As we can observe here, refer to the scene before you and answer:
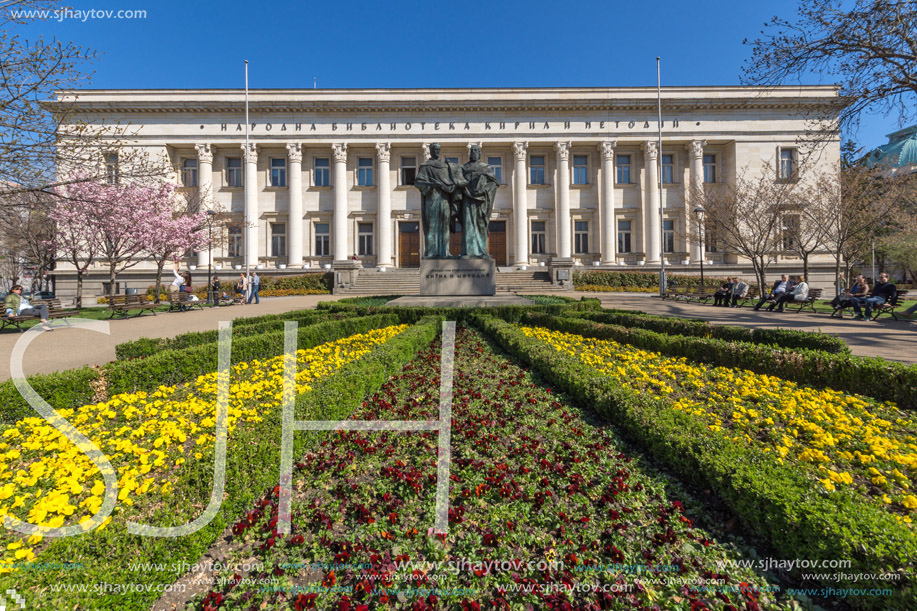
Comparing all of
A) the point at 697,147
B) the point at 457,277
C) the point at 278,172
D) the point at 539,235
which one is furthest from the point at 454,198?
the point at 697,147

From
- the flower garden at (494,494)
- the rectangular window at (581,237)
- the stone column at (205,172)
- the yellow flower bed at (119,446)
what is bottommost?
the flower garden at (494,494)

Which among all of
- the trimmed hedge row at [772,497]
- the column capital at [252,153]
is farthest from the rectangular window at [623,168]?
the trimmed hedge row at [772,497]

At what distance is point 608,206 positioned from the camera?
3100 centimetres

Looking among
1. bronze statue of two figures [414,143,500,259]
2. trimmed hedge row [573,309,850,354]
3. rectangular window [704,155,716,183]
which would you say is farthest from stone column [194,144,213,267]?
rectangular window [704,155,716,183]

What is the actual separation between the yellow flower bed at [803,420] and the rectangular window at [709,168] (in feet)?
107

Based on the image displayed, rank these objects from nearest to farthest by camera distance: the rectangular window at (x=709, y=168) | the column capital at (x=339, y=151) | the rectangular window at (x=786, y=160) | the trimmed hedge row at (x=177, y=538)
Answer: the trimmed hedge row at (x=177, y=538) < the rectangular window at (x=786, y=160) < the column capital at (x=339, y=151) < the rectangular window at (x=709, y=168)

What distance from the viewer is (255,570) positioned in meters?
2.23

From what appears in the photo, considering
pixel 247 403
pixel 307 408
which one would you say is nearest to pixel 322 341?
pixel 247 403

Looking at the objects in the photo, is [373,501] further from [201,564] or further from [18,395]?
[18,395]

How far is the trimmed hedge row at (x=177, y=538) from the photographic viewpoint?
166 centimetres

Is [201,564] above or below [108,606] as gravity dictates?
below

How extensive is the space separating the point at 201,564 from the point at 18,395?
11.2 feet

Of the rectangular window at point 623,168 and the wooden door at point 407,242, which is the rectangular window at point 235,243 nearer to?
the wooden door at point 407,242

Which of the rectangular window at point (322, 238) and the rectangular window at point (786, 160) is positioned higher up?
the rectangular window at point (786, 160)
